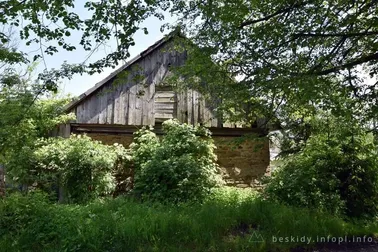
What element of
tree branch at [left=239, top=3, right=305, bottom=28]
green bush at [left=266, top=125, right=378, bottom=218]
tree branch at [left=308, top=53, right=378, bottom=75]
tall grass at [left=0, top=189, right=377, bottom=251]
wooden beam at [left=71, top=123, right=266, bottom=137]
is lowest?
tall grass at [left=0, top=189, right=377, bottom=251]

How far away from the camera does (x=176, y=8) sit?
20.0 ft

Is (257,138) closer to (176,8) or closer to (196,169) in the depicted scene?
(196,169)

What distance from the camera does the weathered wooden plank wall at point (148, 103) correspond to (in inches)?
394

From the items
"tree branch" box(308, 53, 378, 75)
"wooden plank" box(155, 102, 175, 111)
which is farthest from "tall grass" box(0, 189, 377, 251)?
"wooden plank" box(155, 102, 175, 111)

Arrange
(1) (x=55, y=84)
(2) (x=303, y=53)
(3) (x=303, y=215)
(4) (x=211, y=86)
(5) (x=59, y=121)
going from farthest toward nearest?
1. (5) (x=59, y=121)
2. (4) (x=211, y=86)
3. (2) (x=303, y=53)
4. (3) (x=303, y=215)
5. (1) (x=55, y=84)

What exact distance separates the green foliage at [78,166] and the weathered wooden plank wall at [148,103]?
131 cm

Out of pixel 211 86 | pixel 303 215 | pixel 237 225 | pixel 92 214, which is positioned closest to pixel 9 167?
pixel 92 214

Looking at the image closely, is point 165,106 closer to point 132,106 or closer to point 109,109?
point 132,106

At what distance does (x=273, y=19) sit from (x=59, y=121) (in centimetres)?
642

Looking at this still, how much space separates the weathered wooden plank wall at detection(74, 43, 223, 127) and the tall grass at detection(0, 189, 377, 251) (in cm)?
399

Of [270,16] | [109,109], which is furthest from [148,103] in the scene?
[270,16]

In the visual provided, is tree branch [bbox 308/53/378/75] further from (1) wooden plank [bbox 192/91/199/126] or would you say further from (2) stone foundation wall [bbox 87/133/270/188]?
(1) wooden plank [bbox 192/91/199/126]

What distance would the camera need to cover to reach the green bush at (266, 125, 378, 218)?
7.54 meters

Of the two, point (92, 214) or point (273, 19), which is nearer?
point (92, 214)
